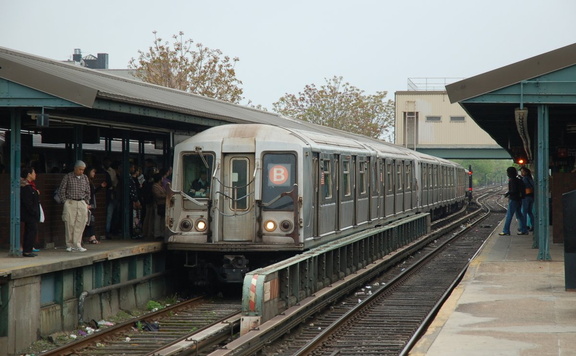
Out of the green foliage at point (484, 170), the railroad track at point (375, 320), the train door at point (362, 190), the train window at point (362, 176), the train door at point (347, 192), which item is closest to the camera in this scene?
the railroad track at point (375, 320)

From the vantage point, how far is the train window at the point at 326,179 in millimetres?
15398

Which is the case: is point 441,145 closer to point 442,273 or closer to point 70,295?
point 442,273

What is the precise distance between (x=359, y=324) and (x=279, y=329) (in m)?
1.93

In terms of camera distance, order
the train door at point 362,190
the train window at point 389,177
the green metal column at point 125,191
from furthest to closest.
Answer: the train window at point 389,177
the train door at point 362,190
the green metal column at point 125,191

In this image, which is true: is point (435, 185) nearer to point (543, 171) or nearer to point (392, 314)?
point (543, 171)

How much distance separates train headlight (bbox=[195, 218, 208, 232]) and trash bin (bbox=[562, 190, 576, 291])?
5740 mm

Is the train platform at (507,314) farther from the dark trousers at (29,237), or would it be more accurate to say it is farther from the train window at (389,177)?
the train window at (389,177)

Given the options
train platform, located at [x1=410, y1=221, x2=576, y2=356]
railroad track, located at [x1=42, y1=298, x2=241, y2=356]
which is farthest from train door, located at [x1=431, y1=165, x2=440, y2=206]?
railroad track, located at [x1=42, y1=298, x2=241, y2=356]

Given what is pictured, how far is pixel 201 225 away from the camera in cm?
1408

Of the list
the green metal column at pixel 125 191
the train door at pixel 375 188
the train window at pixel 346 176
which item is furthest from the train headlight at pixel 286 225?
the train door at pixel 375 188

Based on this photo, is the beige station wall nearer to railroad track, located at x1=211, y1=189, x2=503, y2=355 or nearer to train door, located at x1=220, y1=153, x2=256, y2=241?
railroad track, located at x1=211, y1=189, x2=503, y2=355

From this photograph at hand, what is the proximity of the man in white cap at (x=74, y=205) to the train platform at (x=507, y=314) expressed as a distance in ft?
18.2

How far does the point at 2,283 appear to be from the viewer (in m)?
10.2

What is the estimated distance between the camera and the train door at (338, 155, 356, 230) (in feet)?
55.7
